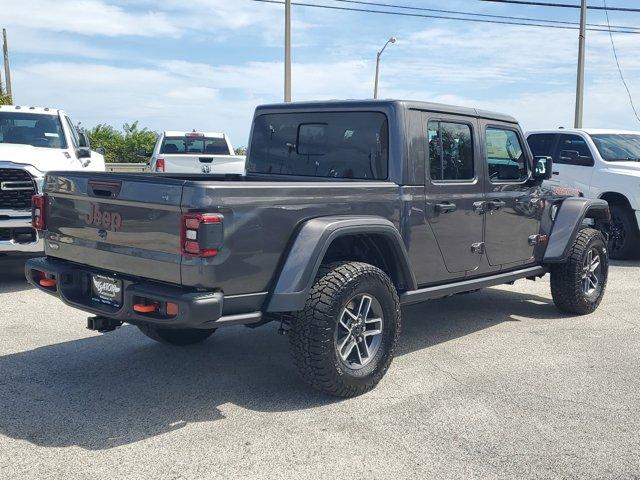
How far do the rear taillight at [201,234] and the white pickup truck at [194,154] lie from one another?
9204 millimetres

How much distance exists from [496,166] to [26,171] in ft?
17.2

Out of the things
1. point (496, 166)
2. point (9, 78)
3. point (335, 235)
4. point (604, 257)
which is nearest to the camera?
point (335, 235)

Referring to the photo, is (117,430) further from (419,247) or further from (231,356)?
(419,247)

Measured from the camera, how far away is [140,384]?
4.73m

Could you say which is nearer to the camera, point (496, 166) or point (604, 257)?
point (496, 166)

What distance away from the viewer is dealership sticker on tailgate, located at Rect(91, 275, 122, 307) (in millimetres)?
4148

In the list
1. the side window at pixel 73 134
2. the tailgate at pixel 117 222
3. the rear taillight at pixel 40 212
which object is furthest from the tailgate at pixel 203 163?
the tailgate at pixel 117 222

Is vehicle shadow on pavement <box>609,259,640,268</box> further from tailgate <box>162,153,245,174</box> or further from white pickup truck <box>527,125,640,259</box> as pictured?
tailgate <box>162,153,245,174</box>

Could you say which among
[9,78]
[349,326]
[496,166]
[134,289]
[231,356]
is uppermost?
[9,78]

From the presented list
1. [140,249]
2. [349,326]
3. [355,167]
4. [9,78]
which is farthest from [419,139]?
[9,78]

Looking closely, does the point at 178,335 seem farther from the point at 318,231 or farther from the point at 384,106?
the point at 384,106

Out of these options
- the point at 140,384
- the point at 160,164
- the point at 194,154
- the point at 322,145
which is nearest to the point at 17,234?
the point at 140,384

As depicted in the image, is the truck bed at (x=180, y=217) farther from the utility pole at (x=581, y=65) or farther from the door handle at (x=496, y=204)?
the utility pole at (x=581, y=65)

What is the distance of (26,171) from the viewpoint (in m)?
7.93
